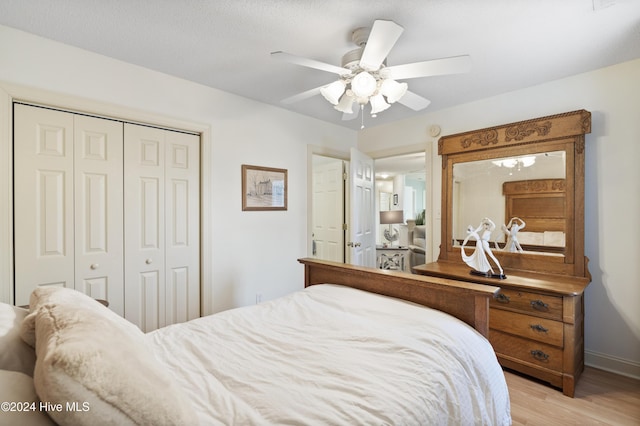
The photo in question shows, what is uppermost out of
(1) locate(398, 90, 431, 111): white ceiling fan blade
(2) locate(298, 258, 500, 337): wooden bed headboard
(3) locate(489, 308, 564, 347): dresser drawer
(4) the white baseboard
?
(1) locate(398, 90, 431, 111): white ceiling fan blade

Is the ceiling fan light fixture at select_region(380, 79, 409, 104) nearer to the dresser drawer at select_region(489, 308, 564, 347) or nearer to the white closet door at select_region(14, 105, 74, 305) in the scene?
the dresser drawer at select_region(489, 308, 564, 347)

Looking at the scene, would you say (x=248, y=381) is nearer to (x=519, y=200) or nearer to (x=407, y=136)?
(x=519, y=200)

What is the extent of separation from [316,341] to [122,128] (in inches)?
86.9

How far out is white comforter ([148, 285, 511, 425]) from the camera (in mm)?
871

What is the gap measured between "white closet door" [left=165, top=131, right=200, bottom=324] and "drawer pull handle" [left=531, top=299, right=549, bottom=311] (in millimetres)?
2754

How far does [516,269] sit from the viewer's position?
104 inches

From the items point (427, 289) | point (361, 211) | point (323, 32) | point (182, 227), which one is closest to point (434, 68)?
point (323, 32)

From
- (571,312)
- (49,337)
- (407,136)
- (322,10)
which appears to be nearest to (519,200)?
(571,312)

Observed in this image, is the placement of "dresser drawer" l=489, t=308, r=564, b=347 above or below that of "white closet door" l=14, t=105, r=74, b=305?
below

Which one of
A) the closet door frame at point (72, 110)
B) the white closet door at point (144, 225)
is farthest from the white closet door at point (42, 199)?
the white closet door at point (144, 225)

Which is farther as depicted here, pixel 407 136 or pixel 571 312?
pixel 407 136

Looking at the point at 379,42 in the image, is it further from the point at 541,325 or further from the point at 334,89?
the point at 541,325

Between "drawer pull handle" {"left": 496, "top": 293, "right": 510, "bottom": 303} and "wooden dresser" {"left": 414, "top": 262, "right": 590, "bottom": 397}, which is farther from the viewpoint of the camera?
"drawer pull handle" {"left": 496, "top": 293, "right": 510, "bottom": 303}

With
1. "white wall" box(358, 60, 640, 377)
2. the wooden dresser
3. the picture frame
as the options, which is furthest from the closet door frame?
"white wall" box(358, 60, 640, 377)
